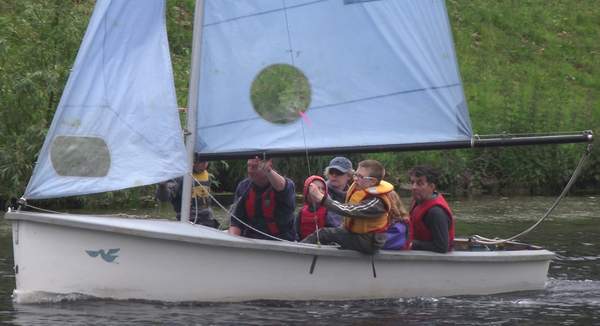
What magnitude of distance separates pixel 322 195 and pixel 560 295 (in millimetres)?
3021

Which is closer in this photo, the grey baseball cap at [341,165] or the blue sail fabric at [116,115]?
the blue sail fabric at [116,115]

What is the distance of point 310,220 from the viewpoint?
38.2 feet

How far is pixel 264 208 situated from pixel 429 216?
4.97 feet

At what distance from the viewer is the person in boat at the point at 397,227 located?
11.1 m

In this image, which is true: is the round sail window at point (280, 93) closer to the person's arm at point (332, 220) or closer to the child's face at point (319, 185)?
the child's face at point (319, 185)

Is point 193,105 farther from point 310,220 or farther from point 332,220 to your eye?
point 332,220

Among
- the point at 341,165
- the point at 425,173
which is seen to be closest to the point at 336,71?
the point at 341,165

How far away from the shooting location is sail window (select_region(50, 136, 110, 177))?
1044 cm

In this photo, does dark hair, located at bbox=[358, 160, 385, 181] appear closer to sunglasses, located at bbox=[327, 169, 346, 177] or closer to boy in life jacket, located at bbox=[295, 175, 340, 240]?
sunglasses, located at bbox=[327, 169, 346, 177]

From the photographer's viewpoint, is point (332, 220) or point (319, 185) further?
point (332, 220)

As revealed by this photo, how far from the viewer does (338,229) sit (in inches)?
431

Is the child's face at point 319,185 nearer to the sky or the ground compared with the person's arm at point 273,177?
nearer to the ground

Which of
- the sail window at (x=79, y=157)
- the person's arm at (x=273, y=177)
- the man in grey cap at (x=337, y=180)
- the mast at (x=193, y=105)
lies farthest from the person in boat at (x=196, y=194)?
the sail window at (x=79, y=157)

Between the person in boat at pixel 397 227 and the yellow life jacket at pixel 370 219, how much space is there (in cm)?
18
